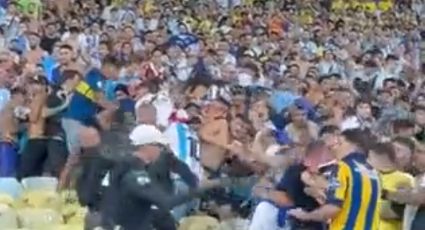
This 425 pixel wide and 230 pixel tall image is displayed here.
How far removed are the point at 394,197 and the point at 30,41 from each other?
356 inches

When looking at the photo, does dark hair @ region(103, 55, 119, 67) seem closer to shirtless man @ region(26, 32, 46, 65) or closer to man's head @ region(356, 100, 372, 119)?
shirtless man @ region(26, 32, 46, 65)

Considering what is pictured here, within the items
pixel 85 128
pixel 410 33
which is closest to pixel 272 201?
pixel 85 128

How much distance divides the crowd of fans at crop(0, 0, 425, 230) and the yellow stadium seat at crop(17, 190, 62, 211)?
0.41 metres

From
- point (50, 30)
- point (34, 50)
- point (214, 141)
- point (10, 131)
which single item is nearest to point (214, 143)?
point (214, 141)

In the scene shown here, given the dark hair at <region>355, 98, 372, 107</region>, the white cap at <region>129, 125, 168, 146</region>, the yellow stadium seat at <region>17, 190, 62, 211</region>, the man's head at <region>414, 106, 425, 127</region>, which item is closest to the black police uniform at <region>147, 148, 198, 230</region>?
the white cap at <region>129, 125, 168, 146</region>

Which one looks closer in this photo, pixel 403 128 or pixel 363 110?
pixel 403 128

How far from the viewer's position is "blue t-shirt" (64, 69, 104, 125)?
13.8 meters

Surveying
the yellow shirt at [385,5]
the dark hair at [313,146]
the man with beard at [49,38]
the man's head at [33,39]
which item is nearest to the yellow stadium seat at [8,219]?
the dark hair at [313,146]

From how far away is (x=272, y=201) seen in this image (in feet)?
32.4

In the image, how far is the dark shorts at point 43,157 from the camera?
44.8 feet

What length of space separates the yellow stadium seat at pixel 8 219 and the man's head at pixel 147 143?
1173 mm

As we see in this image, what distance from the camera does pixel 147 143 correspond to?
959 centimetres

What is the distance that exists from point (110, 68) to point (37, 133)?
1.67m

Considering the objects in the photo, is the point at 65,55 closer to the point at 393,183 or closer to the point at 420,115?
the point at 420,115
